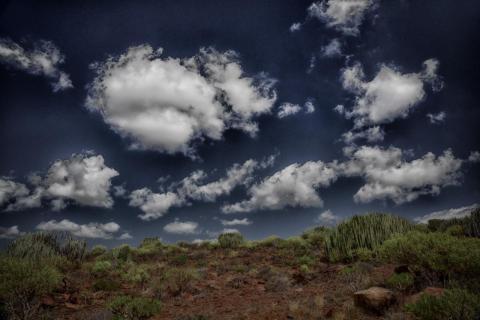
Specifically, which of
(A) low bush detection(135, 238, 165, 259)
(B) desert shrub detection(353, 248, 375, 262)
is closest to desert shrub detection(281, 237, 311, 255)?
(B) desert shrub detection(353, 248, 375, 262)

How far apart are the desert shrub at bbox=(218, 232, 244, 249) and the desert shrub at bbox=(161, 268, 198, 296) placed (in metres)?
13.1

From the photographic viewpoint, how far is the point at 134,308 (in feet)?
29.3

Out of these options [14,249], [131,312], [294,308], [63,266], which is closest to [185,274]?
[131,312]

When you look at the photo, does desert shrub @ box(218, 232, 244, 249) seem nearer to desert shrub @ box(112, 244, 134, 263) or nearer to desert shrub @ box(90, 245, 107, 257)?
desert shrub @ box(112, 244, 134, 263)

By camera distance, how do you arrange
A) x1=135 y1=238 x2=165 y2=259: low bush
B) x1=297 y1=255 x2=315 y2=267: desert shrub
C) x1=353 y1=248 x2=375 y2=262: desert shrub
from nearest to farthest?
x1=353 y1=248 x2=375 y2=262: desert shrub
x1=297 y1=255 x2=315 y2=267: desert shrub
x1=135 y1=238 x2=165 y2=259: low bush

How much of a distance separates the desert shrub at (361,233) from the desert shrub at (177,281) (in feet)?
23.0

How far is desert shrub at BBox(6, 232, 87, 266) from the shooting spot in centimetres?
1559

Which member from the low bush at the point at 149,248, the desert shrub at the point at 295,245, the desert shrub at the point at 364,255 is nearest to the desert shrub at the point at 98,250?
the low bush at the point at 149,248

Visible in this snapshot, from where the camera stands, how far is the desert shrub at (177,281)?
11.5m

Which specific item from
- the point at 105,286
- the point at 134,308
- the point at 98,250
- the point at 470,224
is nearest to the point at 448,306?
the point at 134,308

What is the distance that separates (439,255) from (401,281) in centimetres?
120

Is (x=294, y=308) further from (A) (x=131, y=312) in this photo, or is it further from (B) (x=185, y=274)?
(B) (x=185, y=274)

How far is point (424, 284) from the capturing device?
332 inches

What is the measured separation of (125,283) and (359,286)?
30.4 feet
